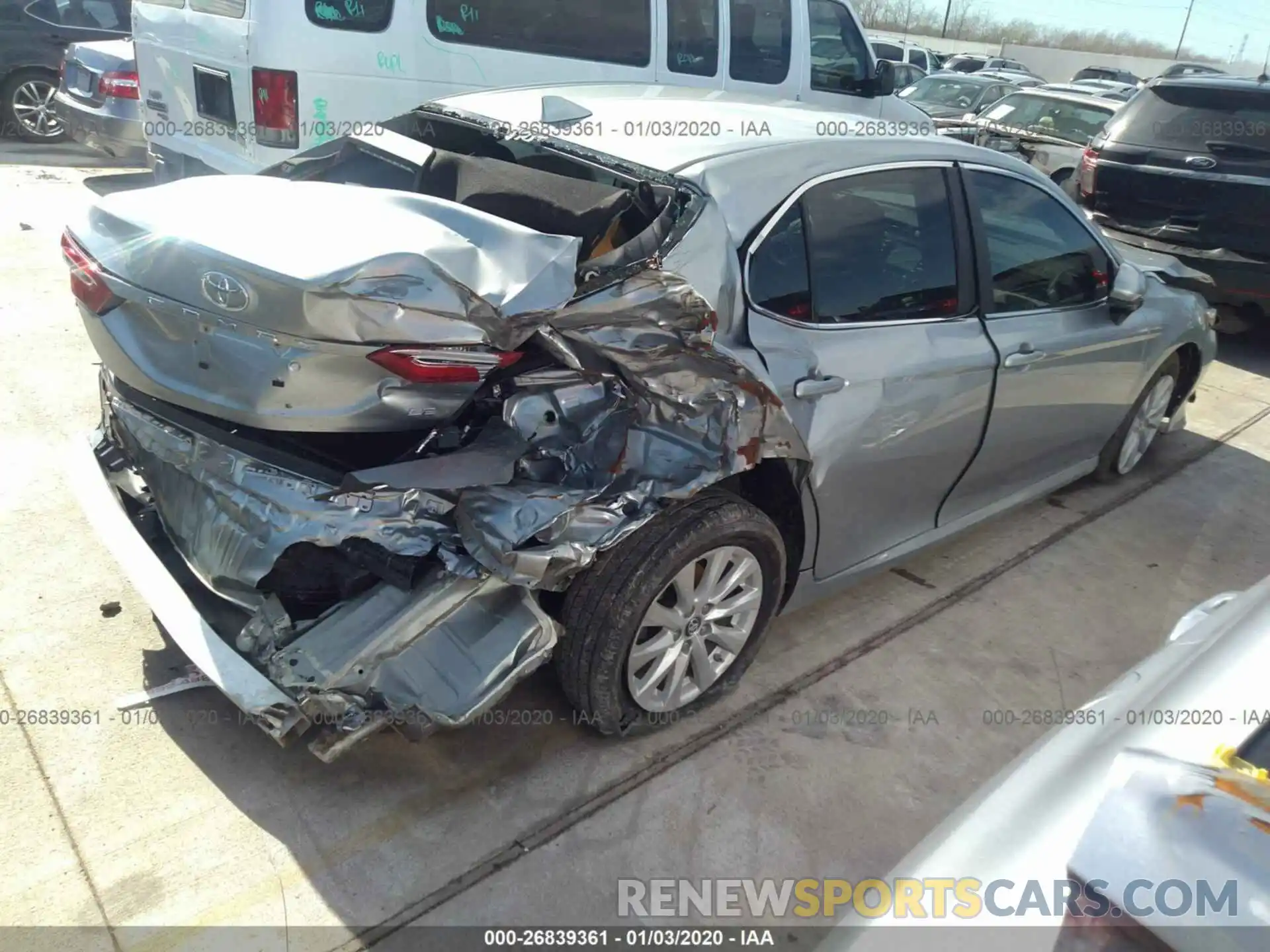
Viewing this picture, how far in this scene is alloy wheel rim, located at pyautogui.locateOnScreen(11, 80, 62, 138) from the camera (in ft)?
32.2

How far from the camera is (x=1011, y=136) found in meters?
10.7

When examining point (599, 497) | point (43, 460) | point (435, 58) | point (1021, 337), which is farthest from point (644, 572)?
point (435, 58)

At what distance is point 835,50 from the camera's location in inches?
292

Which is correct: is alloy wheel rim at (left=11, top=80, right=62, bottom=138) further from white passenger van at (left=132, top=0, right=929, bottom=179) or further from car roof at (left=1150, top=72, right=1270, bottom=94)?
car roof at (left=1150, top=72, right=1270, bottom=94)

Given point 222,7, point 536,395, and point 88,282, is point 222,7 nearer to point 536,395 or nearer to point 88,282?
point 88,282

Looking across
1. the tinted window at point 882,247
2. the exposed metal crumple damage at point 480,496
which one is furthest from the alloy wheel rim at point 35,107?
the tinted window at point 882,247

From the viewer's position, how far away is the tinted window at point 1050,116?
10.6 meters

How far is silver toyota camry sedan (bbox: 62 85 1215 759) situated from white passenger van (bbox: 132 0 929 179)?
87.6 inches

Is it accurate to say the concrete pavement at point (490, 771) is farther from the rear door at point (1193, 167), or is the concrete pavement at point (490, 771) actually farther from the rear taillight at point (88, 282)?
the rear door at point (1193, 167)

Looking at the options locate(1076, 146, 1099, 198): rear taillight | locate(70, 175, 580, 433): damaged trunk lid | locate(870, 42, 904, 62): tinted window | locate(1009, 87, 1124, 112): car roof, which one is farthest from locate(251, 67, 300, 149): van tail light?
locate(870, 42, 904, 62): tinted window

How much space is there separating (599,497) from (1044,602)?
2.25 metres

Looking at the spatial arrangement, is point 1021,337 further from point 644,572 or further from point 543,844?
point 543,844

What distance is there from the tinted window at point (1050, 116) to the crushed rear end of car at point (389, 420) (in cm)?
974

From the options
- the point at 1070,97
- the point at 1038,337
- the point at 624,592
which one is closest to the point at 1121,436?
the point at 1038,337
